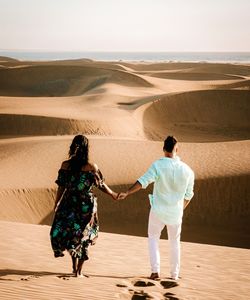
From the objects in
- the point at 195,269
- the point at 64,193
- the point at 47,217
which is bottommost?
the point at 47,217

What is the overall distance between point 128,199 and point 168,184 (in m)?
7.35

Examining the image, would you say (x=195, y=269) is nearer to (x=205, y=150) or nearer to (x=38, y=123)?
(x=205, y=150)

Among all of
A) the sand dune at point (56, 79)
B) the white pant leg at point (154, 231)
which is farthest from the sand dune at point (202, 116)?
the white pant leg at point (154, 231)

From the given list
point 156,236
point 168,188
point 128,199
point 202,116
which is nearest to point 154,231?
point 156,236

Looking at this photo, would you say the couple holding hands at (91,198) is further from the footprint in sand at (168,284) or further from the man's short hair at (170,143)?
A: the footprint in sand at (168,284)

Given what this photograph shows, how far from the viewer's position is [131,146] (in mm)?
17125

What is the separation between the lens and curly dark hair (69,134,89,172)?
487cm

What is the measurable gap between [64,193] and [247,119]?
92.5 ft

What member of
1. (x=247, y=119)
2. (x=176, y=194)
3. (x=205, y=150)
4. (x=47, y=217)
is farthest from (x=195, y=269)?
(x=247, y=119)

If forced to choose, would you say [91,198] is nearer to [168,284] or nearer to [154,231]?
[154,231]

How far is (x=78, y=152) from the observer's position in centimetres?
493

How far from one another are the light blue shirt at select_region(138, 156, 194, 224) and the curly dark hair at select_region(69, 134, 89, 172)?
631mm

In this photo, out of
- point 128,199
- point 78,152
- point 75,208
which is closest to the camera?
point 78,152

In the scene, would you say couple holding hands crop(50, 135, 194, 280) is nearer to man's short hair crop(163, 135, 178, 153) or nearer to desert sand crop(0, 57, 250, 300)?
man's short hair crop(163, 135, 178, 153)
